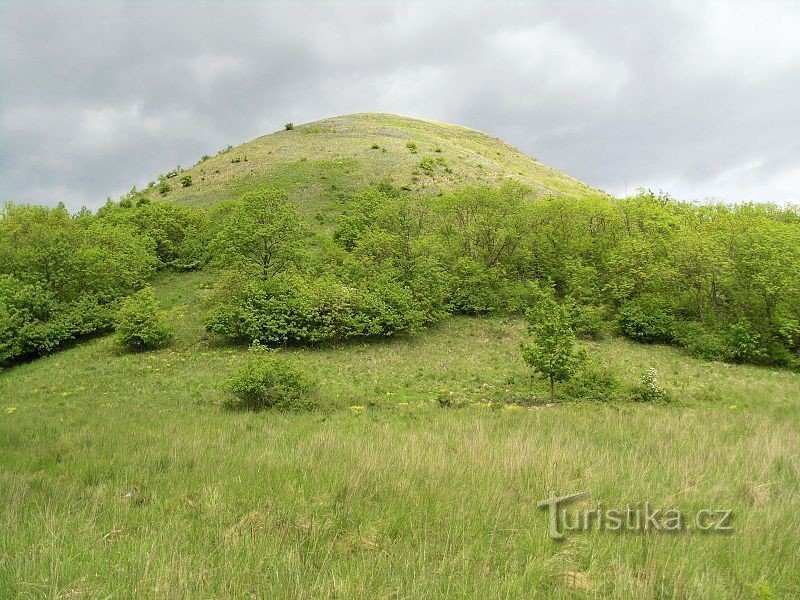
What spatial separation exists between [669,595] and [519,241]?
40380 millimetres

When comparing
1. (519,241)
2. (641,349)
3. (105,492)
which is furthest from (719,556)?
(519,241)

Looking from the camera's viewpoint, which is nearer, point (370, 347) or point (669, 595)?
point (669, 595)

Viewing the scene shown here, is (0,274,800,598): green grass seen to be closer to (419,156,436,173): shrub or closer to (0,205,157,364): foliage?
(0,205,157,364): foliage

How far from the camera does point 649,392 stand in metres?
19.5

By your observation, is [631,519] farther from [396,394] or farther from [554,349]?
[396,394]

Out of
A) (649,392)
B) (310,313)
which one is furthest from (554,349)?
(310,313)

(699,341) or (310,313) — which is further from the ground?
(310,313)

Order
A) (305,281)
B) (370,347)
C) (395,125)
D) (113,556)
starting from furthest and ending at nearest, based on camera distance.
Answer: (395,125) < (305,281) < (370,347) < (113,556)

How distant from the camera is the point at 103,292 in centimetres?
3950

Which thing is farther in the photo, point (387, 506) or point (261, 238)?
point (261, 238)

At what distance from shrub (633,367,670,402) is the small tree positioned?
9.49 feet

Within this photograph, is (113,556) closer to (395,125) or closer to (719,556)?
(719,556)

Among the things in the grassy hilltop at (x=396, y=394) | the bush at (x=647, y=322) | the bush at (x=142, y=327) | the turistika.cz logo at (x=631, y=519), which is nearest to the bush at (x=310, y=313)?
the grassy hilltop at (x=396, y=394)

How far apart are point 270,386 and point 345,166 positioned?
182 ft
